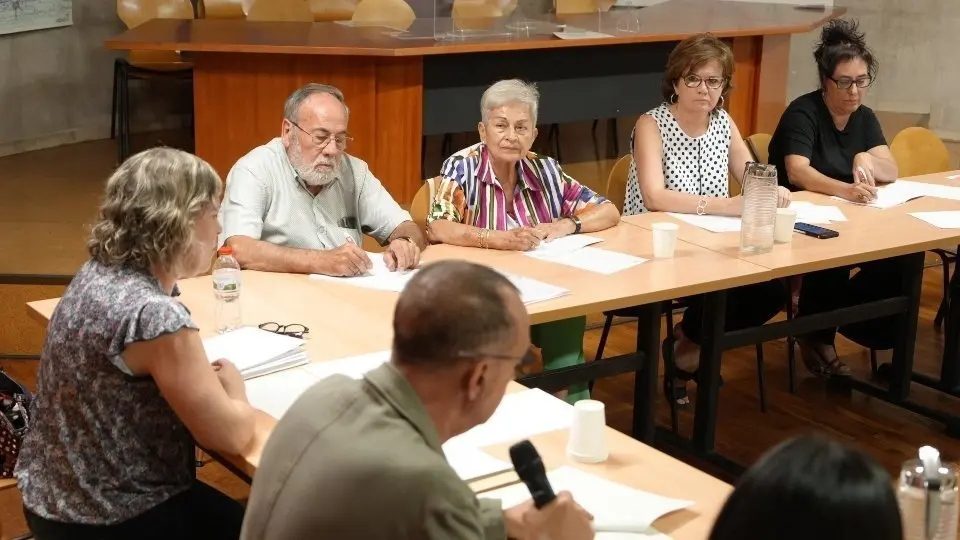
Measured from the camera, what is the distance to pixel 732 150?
4727 mm

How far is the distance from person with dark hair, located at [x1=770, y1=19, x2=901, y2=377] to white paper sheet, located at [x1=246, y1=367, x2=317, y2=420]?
2.65 metres

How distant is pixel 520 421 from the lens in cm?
253

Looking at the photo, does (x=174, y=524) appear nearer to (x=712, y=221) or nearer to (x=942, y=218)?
(x=712, y=221)

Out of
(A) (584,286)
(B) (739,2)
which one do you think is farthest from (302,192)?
(B) (739,2)

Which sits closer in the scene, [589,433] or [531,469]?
[531,469]

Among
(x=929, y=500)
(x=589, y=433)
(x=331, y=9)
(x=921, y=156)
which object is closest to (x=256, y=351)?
(x=589, y=433)

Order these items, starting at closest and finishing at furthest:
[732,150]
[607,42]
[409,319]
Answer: [409,319] < [732,150] < [607,42]

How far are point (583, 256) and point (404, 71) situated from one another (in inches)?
102

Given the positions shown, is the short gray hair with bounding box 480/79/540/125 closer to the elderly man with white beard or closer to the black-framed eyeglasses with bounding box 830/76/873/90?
the elderly man with white beard

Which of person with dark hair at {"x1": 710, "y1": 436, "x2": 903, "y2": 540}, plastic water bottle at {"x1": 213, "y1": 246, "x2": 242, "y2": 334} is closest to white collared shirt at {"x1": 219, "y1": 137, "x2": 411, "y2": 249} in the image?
plastic water bottle at {"x1": 213, "y1": 246, "x2": 242, "y2": 334}

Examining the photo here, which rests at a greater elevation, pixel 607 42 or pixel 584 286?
pixel 607 42

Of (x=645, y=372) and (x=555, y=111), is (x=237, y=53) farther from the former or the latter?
(x=645, y=372)

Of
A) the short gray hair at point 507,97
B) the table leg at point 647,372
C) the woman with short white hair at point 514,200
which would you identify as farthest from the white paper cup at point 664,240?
the short gray hair at point 507,97

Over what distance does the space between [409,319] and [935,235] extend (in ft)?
9.55
